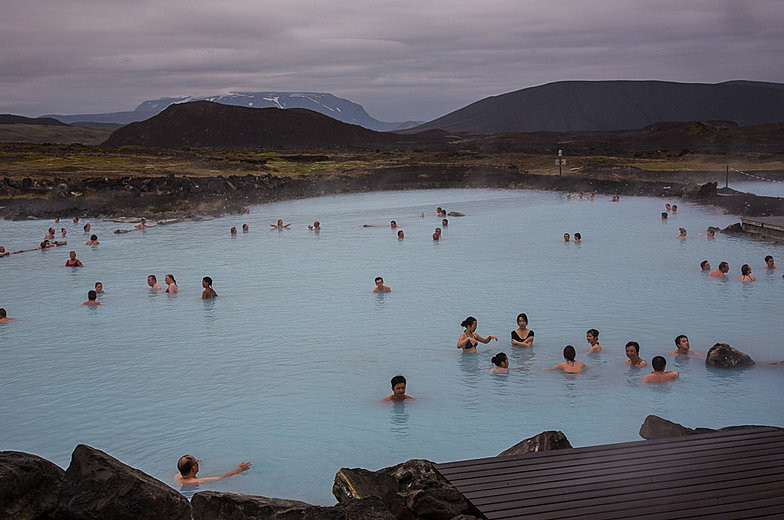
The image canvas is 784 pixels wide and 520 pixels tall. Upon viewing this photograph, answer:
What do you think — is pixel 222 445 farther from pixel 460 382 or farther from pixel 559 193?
pixel 559 193

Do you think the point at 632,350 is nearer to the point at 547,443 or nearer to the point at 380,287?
the point at 547,443

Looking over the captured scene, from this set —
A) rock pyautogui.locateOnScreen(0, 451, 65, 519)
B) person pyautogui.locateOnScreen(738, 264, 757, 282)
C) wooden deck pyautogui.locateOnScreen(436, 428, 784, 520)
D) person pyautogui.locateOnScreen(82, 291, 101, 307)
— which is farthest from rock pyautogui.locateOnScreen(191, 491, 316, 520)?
person pyautogui.locateOnScreen(738, 264, 757, 282)

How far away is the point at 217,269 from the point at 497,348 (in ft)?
33.1

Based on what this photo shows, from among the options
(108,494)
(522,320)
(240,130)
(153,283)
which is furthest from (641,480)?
(240,130)

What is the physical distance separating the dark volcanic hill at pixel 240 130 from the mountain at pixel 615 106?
5439cm

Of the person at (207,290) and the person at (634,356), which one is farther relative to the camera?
the person at (207,290)

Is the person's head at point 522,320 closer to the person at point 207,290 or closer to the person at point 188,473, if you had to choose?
the person at point 188,473

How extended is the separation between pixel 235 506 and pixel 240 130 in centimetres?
12325

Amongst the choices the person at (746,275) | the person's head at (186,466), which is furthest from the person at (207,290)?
the person at (746,275)

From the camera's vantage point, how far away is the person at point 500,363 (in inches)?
430

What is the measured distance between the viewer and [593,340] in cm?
1147

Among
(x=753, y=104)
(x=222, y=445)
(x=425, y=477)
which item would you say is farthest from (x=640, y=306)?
(x=753, y=104)

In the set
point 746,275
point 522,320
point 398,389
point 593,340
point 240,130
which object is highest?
point 240,130

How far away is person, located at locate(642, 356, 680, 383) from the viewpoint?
10273 millimetres
